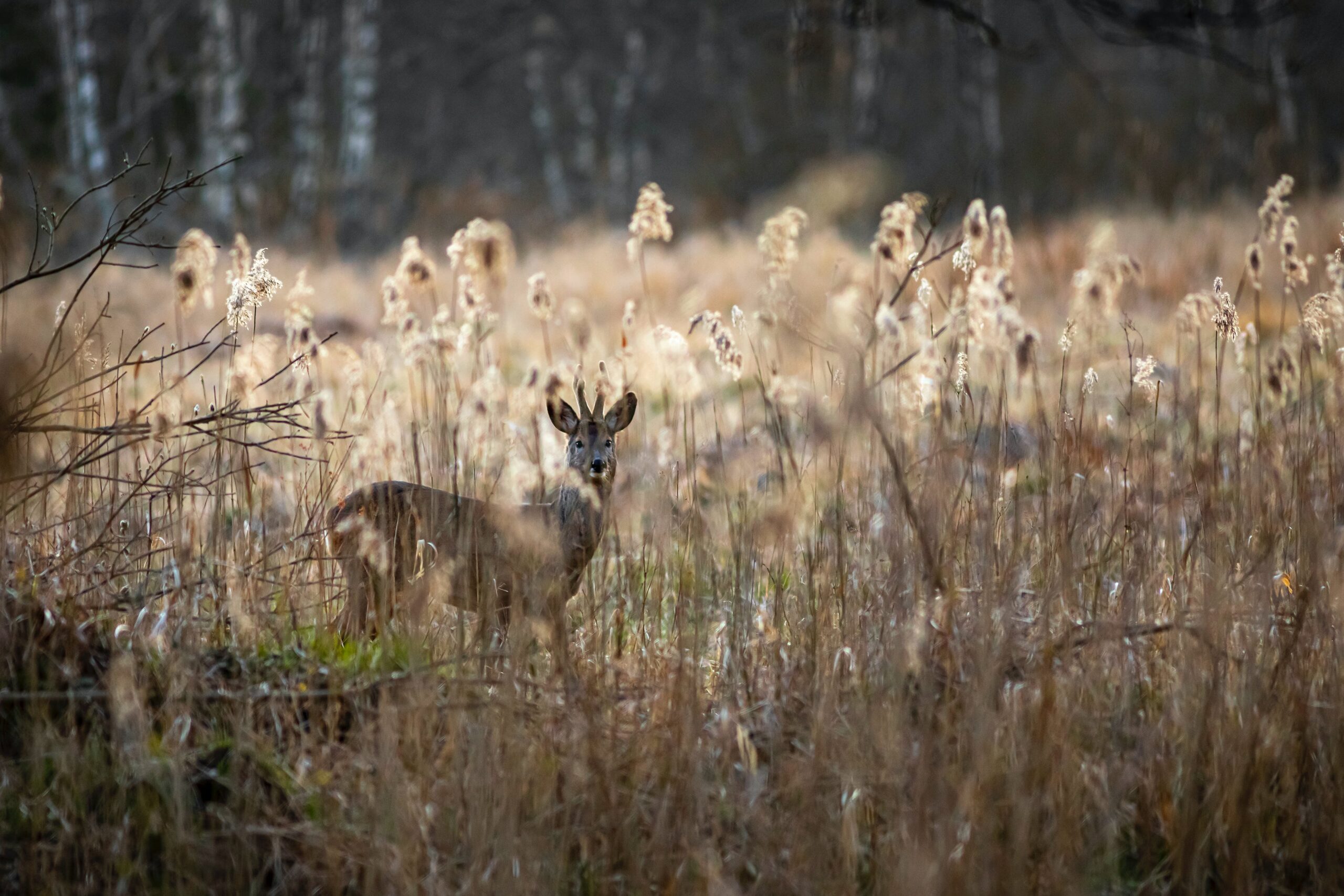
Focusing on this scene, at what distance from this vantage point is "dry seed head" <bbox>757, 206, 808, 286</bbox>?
3.77 metres

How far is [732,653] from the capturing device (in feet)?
11.2

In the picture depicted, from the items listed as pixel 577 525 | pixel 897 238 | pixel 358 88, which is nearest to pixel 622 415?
pixel 577 525

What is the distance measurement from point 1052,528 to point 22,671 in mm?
3000

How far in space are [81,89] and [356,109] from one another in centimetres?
440

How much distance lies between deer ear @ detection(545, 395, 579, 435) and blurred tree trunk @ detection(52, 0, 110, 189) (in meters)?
12.1

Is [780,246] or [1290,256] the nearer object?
[780,246]

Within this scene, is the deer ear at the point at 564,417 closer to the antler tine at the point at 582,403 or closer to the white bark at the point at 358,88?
the antler tine at the point at 582,403

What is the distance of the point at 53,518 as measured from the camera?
3.87 metres

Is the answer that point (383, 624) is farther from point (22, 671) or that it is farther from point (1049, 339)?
point (1049, 339)

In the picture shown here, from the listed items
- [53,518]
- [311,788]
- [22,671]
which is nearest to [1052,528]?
[311,788]

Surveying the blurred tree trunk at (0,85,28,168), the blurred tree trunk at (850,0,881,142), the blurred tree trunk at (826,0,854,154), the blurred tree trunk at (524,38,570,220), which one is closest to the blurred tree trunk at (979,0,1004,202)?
the blurred tree trunk at (850,0,881,142)

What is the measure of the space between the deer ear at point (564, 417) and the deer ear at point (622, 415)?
0.14 metres

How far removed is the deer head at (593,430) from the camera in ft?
14.7

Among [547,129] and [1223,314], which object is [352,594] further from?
[547,129]
